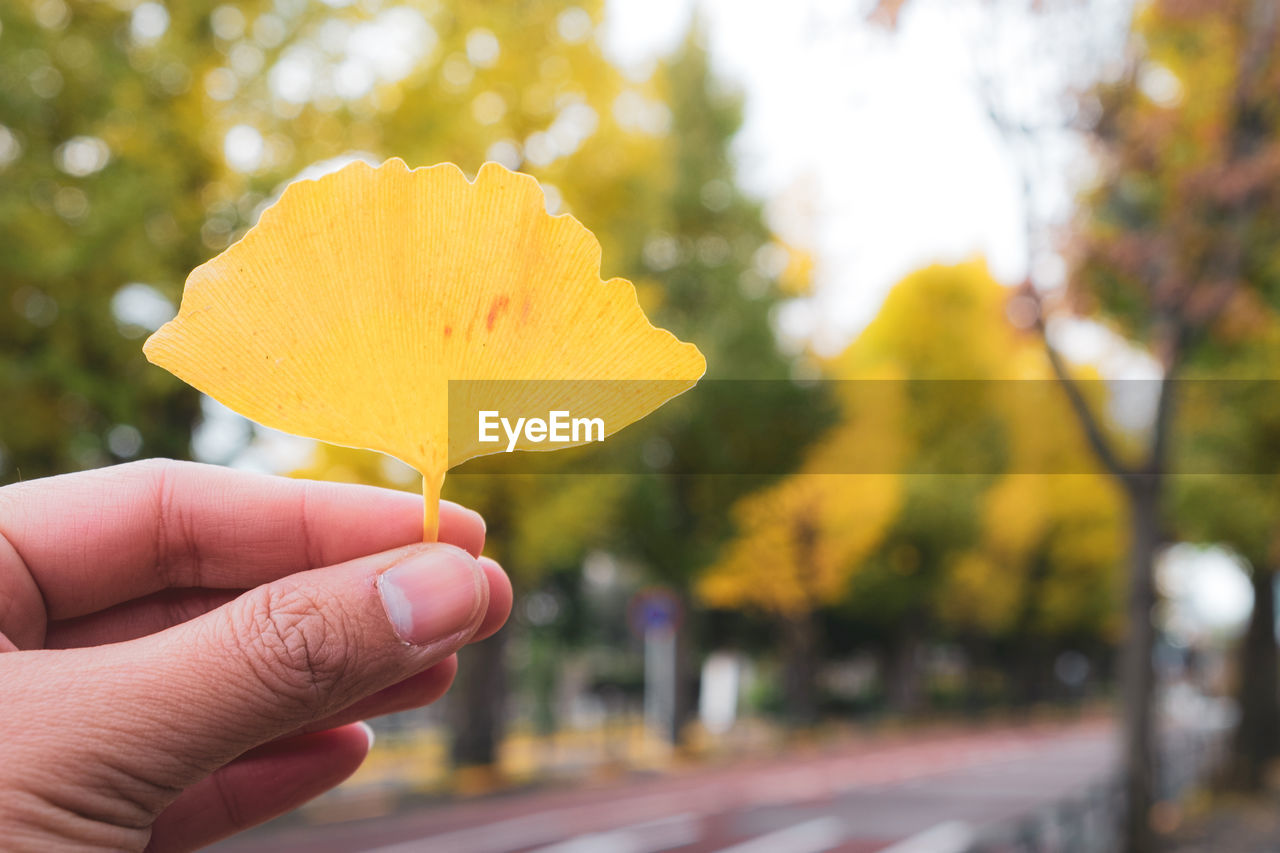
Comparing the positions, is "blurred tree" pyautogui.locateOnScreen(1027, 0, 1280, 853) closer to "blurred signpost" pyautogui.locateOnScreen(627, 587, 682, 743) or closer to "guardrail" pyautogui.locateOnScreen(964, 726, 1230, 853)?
"guardrail" pyautogui.locateOnScreen(964, 726, 1230, 853)

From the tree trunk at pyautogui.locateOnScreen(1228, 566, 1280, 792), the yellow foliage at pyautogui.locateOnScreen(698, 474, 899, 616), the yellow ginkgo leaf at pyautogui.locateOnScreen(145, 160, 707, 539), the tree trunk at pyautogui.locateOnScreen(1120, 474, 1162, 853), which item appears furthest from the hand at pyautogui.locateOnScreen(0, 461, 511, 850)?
the yellow foliage at pyautogui.locateOnScreen(698, 474, 899, 616)

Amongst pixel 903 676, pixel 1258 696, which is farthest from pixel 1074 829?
pixel 903 676

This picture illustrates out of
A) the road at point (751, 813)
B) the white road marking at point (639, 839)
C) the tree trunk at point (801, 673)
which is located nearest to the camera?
the white road marking at point (639, 839)

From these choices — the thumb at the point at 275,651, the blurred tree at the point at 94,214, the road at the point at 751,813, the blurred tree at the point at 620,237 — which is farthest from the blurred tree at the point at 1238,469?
the thumb at the point at 275,651

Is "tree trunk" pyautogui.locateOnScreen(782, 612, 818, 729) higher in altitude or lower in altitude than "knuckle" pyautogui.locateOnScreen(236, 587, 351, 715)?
lower

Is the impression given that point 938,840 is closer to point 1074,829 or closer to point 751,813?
point 751,813

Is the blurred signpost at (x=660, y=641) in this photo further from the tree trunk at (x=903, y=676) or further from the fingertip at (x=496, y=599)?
the fingertip at (x=496, y=599)
